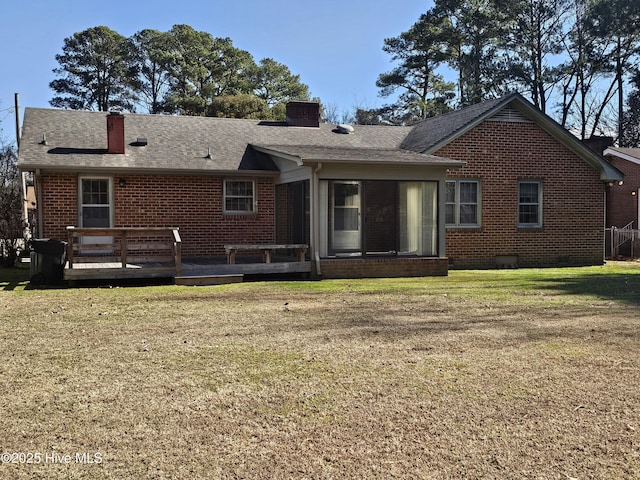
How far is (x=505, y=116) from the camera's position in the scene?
1886cm

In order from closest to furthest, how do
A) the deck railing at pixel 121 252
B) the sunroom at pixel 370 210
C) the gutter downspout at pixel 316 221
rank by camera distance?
the deck railing at pixel 121 252
the gutter downspout at pixel 316 221
the sunroom at pixel 370 210

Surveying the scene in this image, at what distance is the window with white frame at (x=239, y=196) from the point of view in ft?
57.2

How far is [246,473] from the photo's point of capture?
12.7 feet

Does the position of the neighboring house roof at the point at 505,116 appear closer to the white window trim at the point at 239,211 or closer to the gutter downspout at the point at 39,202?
the white window trim at the point at 239,211

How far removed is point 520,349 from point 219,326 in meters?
3.88

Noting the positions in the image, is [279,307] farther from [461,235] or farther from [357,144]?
[357,144]

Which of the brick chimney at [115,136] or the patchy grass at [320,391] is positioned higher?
the brick chimney at [115,136]

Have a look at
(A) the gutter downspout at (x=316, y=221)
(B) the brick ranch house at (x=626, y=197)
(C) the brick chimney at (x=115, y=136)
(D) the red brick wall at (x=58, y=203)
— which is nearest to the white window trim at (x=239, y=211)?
(C) the brick chimney at (x=115, y=136)

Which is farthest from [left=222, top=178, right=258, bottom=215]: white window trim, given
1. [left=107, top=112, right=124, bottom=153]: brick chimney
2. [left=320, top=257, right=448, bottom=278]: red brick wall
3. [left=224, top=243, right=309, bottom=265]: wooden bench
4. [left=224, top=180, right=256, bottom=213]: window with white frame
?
[left=320, top=257, right=448, bottom=278]: red brick wall

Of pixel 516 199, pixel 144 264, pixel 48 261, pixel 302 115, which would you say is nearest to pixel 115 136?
pixel 144 264

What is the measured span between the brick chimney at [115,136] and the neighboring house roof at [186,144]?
212 millimetres

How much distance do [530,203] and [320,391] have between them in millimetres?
15339

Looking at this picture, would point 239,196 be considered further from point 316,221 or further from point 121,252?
point 121,252

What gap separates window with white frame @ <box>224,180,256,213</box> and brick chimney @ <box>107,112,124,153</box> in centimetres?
295
